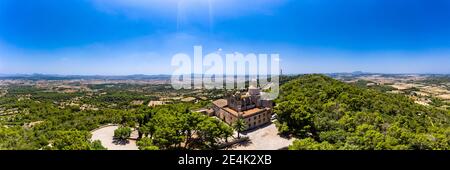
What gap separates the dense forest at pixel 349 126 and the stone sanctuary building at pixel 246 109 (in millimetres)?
2304

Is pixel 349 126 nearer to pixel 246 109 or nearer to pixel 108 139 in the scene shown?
pixel 246 109

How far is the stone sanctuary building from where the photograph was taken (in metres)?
28.2

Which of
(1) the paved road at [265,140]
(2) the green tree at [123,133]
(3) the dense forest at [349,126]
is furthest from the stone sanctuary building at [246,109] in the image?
(2) the green tree at [123,133]

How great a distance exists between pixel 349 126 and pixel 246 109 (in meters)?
11.0

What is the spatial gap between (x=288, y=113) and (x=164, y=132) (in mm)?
13632

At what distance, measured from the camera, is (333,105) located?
3234cm

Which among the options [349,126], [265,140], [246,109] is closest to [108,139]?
[246,109]

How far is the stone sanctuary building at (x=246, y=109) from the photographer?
28.2 metres

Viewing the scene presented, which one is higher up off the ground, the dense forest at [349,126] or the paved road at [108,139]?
the dense forest at [349,126]

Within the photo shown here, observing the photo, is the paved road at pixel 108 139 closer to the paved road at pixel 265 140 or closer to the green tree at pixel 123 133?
the green tree at pixel 123 133
